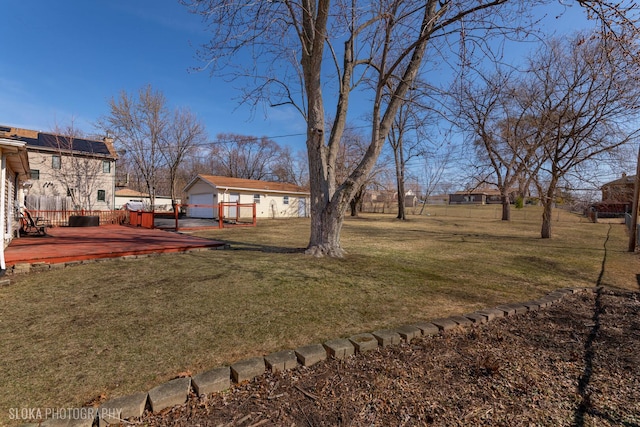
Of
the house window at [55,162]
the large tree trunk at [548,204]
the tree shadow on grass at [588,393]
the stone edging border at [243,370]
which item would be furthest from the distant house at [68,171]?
A: the large tree trunk at [548,204]

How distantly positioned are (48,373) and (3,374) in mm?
298

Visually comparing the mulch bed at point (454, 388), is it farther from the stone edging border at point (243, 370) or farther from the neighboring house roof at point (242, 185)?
the neighboring house roof at point (242, 185)

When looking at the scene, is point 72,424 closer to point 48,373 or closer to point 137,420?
point 137,420

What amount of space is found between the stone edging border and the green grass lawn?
20 centimetres

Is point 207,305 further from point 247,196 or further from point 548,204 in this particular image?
point 247,196

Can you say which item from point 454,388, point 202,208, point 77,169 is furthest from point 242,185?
point 454,388

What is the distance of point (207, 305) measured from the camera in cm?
366

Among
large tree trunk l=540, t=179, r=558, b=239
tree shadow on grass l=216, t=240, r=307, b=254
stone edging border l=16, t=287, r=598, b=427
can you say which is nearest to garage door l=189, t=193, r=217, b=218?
tree shadow on grass l=216, t=240, r=307, b=254

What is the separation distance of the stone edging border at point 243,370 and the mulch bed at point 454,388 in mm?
60

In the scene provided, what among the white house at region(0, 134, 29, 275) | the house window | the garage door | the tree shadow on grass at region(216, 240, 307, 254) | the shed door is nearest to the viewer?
the white house at region(0, 134, 29, 275)

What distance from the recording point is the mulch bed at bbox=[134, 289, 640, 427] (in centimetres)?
175

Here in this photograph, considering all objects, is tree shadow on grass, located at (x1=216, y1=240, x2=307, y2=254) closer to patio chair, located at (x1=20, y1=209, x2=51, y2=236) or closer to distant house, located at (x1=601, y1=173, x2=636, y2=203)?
patio chair, located at (x1=20, y1=209, x2=51, y2=236)

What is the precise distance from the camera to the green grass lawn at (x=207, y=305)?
2.20 m

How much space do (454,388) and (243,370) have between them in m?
1.49
